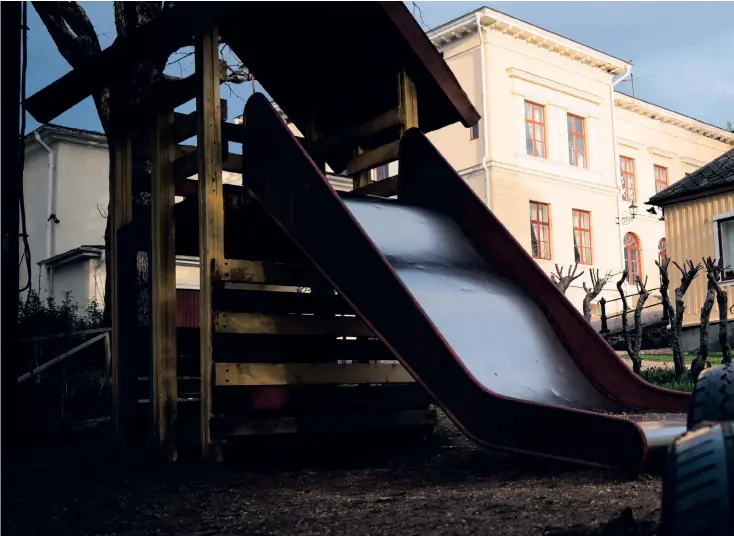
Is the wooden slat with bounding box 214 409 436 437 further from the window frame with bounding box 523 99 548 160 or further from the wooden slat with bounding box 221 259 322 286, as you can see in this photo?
the window frame with bounding box 523 99 548 160

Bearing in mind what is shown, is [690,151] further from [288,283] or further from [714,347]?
[288,283]

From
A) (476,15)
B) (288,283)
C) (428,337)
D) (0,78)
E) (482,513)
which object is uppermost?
(476,15)

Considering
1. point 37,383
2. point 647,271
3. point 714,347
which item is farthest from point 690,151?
point 37,383

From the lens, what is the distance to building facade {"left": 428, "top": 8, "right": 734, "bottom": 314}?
955 inches

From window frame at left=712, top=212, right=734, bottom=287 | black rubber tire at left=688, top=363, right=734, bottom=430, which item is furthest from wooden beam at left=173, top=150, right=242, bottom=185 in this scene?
window frame at left=712, top=212, right=734, bottom=287

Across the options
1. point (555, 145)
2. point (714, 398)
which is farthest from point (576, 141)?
point (714, 398)

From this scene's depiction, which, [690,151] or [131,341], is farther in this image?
[690,151]

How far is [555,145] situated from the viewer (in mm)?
26266

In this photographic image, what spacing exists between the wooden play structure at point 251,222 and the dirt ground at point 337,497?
17.1 inches

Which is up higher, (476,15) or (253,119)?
(476,15)

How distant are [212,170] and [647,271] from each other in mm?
26568

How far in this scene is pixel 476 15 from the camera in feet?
77.9

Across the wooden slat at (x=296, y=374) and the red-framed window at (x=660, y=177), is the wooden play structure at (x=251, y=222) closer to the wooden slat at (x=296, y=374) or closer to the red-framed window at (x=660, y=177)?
the wooden slat at (x=296, y=374)

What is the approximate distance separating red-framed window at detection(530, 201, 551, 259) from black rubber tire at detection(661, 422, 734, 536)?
2355 cm
